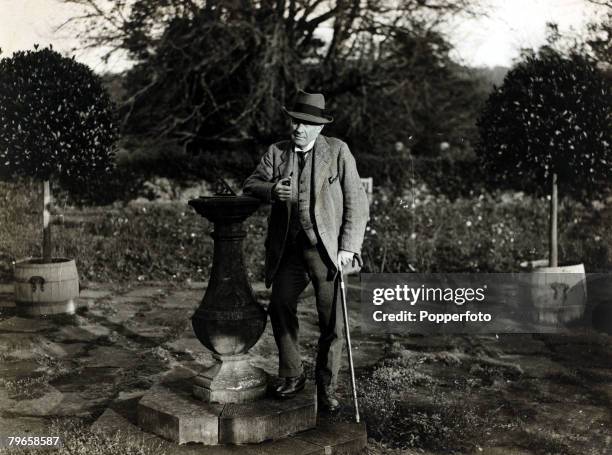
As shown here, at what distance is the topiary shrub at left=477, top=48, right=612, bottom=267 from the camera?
6566 mm

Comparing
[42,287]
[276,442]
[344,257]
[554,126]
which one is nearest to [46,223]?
[42,287]

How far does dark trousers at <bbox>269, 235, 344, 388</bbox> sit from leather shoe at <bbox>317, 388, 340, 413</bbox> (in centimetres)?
5

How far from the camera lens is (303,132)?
12.1 feet

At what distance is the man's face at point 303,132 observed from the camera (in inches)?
146

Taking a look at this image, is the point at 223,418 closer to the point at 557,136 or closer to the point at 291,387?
the point at 291,387

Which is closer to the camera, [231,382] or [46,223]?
[231,382]

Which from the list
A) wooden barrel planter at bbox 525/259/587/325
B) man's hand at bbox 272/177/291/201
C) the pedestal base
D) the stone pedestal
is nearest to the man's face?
man's hand at bbox 272/177/291/201

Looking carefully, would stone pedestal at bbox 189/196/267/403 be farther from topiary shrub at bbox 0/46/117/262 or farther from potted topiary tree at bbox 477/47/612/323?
potted topiary tree at bbox 477/47/612/323

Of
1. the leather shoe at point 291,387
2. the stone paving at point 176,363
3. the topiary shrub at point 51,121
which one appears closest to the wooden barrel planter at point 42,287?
the stone paving at point 176,363

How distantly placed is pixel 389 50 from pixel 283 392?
1046cm

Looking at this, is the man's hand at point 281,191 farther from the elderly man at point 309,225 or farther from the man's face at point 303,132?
the man's face at point 303,132

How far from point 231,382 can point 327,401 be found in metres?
0.56

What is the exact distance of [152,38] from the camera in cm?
1212

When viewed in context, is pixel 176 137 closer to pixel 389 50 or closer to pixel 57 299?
pixel 389 50
